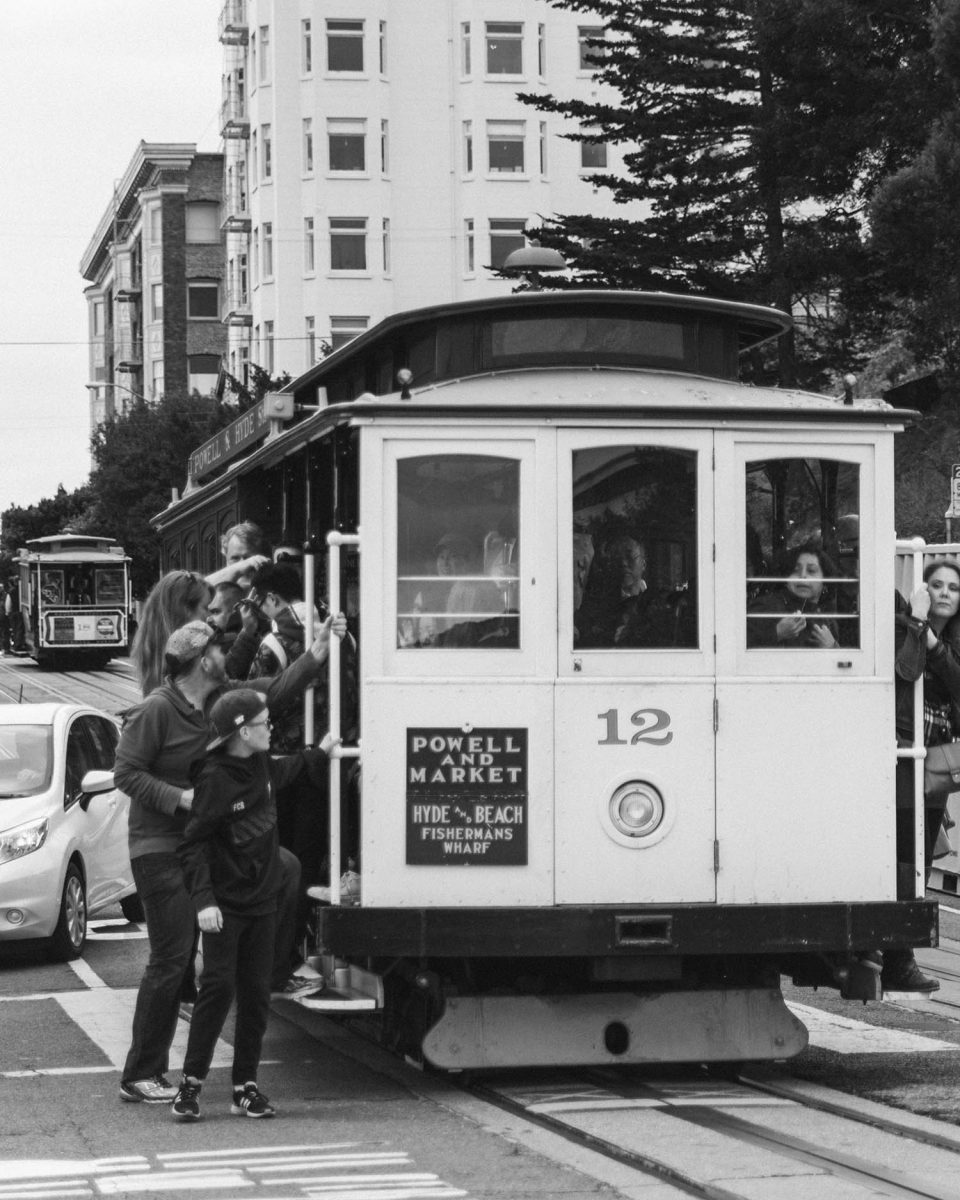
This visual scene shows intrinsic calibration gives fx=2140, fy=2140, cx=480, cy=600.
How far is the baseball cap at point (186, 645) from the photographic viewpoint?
8484 mm

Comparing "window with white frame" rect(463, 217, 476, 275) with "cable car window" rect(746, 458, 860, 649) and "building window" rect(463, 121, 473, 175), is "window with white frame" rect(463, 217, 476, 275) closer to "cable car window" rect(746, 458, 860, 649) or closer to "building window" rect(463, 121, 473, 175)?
"building window" rect(463, 121, 473, 175)

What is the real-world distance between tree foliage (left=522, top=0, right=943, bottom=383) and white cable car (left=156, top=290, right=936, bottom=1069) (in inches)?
1002

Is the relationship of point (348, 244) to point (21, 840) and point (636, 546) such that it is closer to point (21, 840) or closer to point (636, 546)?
point (21, 840)

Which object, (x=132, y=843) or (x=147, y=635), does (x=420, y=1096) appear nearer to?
(x=132, y=843)

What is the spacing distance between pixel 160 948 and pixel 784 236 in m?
28.2

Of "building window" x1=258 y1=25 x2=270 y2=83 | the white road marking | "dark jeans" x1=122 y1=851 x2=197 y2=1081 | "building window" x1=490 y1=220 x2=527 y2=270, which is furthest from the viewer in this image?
"building window" x1=258 y1=25 x2=270 y2=83

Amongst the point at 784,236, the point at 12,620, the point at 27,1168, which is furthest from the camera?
the point at 12,620

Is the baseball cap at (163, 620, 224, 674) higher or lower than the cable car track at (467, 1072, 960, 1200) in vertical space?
higher

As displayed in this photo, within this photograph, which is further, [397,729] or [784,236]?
[784,236]

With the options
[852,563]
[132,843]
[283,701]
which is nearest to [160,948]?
[132,843]

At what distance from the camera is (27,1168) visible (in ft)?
23.6

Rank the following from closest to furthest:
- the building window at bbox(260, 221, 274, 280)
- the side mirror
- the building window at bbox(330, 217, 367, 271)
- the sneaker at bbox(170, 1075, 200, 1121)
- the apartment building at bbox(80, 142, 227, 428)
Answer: the sneaker at bbox(170, 1075, 200, 1121) → the side mirror → the building window at bbox(330, 217, 367, 271) → the building window at bbox(260, 221, 274, 280) → the apartment building at bbox(80, 142, 227, 428)

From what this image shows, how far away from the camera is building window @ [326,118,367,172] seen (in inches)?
2682

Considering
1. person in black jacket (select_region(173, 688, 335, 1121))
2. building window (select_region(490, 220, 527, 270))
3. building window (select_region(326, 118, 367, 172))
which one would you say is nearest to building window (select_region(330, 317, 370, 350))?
building window (select_region(490, 220, 527, 270))
